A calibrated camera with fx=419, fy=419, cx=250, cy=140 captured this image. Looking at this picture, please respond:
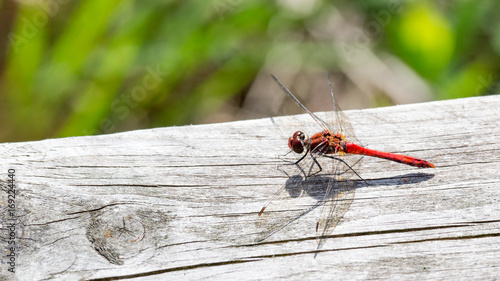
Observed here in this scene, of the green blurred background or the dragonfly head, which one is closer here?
the dragonfly head

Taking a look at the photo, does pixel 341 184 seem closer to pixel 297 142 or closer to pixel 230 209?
pixel 297 142

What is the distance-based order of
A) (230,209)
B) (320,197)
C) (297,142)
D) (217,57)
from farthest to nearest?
1. (217,57)
2. (297,142)
3. (320,197)
4. (230,209)

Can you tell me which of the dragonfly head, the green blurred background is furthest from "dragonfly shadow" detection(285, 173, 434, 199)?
the green blurred background

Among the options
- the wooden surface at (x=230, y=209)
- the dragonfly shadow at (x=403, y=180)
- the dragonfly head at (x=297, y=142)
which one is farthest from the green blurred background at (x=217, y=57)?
the dragonfly shadow at (x=403, y=180)

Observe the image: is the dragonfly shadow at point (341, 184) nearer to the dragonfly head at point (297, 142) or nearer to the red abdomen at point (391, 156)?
the red abdomen at point (391, 156)

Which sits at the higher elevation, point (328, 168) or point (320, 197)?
point (328, 168)

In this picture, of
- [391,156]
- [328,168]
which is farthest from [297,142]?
[391,156]

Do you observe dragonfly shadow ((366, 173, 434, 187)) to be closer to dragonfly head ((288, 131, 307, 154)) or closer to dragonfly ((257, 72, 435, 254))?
dragonfly ((257, 72, 435, 254))
